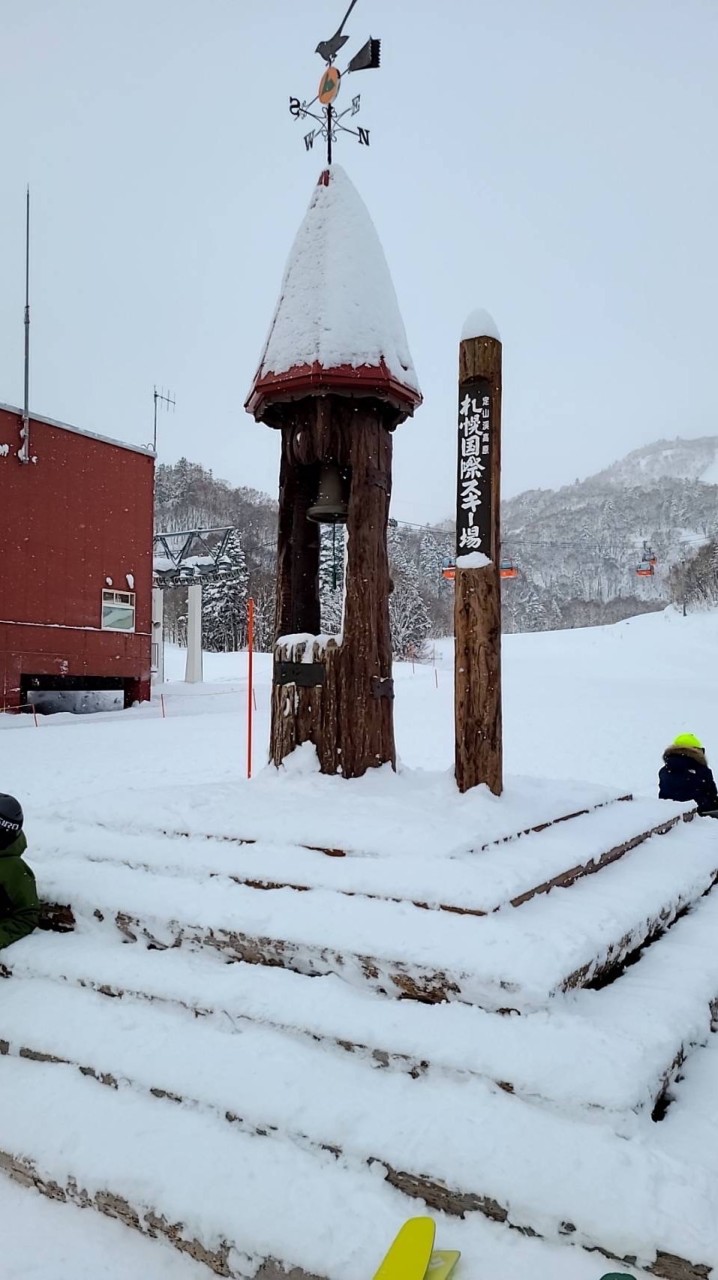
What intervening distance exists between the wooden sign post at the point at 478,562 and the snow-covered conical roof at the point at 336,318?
576 mm

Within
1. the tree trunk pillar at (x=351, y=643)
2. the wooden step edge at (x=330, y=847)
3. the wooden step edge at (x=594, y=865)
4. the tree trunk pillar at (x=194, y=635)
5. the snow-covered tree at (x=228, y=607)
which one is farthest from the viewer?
the snow-covered tree at (x=228, y=607)

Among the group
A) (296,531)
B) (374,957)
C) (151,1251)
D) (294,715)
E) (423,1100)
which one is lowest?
(151,1251)

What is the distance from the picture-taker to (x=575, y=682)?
29.5 meters

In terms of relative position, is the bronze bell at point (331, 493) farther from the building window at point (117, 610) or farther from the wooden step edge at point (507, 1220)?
the building window at point (117, 610)

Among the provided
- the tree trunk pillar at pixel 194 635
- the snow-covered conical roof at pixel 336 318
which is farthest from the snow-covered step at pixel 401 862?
the tree trunk pillar at pixel 194 635

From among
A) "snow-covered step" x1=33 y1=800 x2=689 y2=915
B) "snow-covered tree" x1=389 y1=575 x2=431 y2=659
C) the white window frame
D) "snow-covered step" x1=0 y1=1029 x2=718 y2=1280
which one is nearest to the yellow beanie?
"snow-covered step" x1=33 y1=800 x2=689 y2=915

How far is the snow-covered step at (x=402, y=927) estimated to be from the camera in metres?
2.58

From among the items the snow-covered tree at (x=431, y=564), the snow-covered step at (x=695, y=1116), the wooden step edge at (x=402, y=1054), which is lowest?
the snow-covered step at (x=695, y=1116)

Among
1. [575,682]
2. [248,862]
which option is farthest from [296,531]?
[575,682]

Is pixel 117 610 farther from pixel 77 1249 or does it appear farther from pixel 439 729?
pixel 77 1249

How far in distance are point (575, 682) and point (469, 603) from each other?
26.4m

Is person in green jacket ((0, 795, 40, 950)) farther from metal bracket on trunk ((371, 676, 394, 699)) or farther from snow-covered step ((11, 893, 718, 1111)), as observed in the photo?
metal bracket on trunk ((371, 676, 394, 699))

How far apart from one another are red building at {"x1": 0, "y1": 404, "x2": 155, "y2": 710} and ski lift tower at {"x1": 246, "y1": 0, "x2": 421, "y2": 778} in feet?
46.8

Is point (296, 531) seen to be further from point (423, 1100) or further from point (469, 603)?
point (423, 1100)
